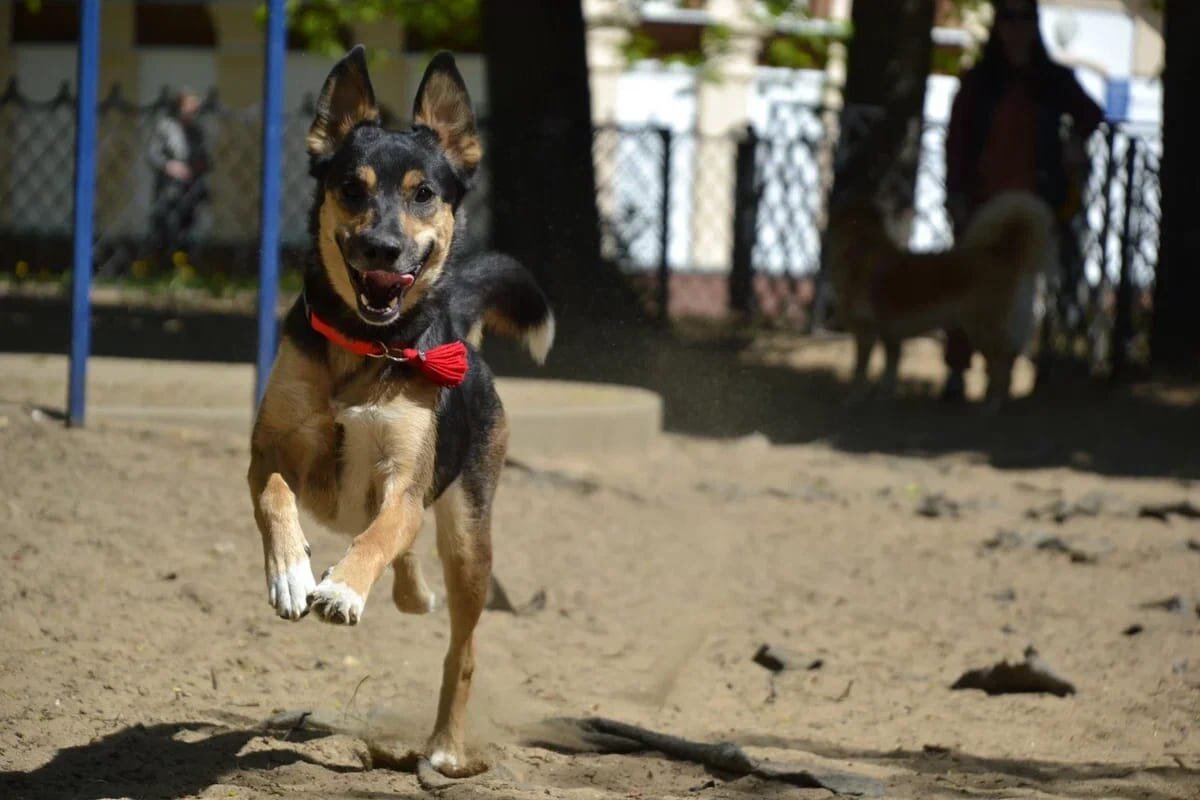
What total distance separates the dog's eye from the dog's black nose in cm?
19

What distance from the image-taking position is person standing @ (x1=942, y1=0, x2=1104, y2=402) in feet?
35.1

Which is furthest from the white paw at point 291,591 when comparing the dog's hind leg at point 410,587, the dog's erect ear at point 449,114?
the dog's erect ear at point 449,114

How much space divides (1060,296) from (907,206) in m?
1.47

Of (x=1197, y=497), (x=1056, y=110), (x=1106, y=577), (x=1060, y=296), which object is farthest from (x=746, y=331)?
(x=1106, y=577)

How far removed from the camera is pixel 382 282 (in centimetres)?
416

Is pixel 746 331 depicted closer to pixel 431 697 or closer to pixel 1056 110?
pixel 1056 110

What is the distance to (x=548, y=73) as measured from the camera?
13.1m

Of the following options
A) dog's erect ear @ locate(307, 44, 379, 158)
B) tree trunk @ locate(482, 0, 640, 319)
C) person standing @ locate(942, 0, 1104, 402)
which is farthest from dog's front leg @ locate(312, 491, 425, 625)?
tree trunk @ locate(482, 0, 640, 319)

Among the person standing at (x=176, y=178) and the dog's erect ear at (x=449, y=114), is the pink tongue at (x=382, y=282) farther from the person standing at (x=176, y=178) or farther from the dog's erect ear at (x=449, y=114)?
the person standing at (x=176, y=178)

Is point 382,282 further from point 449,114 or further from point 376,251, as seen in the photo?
point 449,114

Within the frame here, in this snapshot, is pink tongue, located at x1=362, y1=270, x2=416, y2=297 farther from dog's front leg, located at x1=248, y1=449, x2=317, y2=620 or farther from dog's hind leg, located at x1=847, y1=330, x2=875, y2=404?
dog's hind leg, located at x1=847, y1=330, x2=875, y2=404

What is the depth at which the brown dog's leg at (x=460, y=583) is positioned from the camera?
451 centimetres

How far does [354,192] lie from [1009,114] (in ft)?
24.2

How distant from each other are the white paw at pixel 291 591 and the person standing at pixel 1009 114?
7837mm
